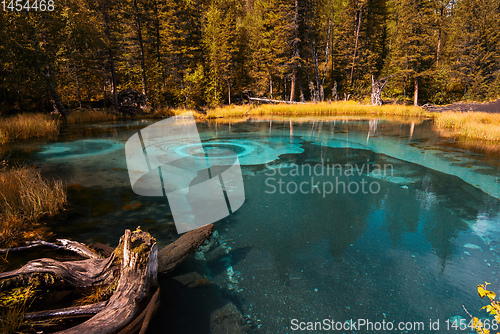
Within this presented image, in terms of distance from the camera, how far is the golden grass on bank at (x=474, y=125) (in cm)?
1300

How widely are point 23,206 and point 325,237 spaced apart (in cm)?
542

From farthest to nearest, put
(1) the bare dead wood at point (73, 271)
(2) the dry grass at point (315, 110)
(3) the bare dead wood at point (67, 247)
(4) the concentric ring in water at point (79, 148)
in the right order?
(2) the dry grass at point (315, 110), (4) the concentric ring in water at point (79, 148), (3) the bare dead wood at point (67, 247), (1) the bare dead wood at point (73, 271)

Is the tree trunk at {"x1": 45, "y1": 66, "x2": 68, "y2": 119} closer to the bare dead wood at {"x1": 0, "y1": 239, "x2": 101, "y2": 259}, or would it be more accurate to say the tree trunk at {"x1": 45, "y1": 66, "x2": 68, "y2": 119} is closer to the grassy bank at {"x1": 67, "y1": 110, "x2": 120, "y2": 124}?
the grassy bank at {"x1": 67, "y1": 110, "x2": 120, "y2": 124}

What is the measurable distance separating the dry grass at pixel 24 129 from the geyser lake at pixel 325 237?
464 centimetres

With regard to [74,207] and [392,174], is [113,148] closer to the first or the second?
[74,207]

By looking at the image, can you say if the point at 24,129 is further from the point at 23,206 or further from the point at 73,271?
the point at 73,271

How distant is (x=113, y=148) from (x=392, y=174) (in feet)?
36.3

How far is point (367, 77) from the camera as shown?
34.3 meters

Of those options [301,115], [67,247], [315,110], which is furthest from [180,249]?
[315,110]

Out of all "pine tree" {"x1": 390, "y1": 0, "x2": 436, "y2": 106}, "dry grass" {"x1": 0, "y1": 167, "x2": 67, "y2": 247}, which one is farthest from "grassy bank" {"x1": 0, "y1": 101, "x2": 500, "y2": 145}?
"dry grass" {"x1": 0, "y1": 167, "x2": 67, "y2": 247}

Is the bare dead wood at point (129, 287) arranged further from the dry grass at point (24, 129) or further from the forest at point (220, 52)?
the forest at point (220, 52)

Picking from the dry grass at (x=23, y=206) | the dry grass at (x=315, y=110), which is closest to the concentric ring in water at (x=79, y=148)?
the dry grass at (x=23, y=206)

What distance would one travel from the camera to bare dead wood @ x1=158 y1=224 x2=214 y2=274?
10.9 feet

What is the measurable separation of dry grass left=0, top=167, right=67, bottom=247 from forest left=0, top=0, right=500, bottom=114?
12697 mm
